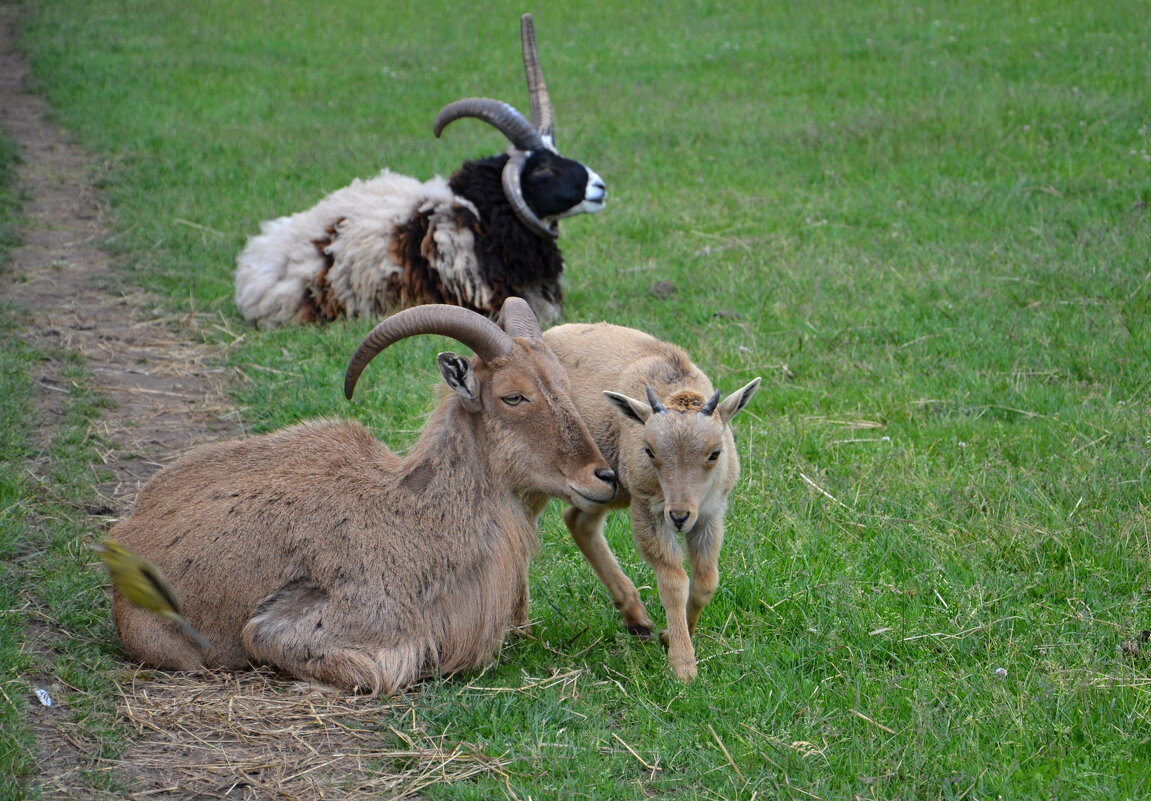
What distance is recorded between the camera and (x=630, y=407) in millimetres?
5414

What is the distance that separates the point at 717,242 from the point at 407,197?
2989mm

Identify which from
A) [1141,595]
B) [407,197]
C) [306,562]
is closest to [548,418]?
[306,562]

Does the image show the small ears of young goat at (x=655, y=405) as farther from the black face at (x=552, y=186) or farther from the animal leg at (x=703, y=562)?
the black face at (x=552, y=186)

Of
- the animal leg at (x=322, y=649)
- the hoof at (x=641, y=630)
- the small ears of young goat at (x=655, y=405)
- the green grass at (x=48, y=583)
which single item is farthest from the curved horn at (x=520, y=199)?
the animal leg at (x=322, y=649)

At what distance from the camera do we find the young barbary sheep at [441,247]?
35.2 feet

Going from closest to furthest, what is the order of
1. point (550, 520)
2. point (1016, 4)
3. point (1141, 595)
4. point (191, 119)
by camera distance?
point (1141, 595) < point (550, 520) < point (191, 119) < point (1016, 4)

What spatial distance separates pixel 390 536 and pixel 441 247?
5.56 metres

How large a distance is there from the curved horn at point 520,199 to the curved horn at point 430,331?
531 cm

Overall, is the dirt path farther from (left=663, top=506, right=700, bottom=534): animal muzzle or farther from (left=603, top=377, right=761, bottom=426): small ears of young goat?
(left=663, top=506, right=700, bottom=534): animal muzzle

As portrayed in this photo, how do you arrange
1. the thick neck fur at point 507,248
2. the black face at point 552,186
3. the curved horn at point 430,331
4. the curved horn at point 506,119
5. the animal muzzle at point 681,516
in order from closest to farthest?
the animal muzzle at point 681,516
the curved horn at point 430,331
the thick neck fur at point 507,248
the black face at point 552,186
the curved horn at point 506,119

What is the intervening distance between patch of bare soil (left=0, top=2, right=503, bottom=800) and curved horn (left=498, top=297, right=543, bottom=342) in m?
1.88

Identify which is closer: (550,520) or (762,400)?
(550,520)

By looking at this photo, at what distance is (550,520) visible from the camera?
7.18 meters

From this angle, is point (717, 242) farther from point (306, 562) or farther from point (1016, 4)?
point (1016, 4)
